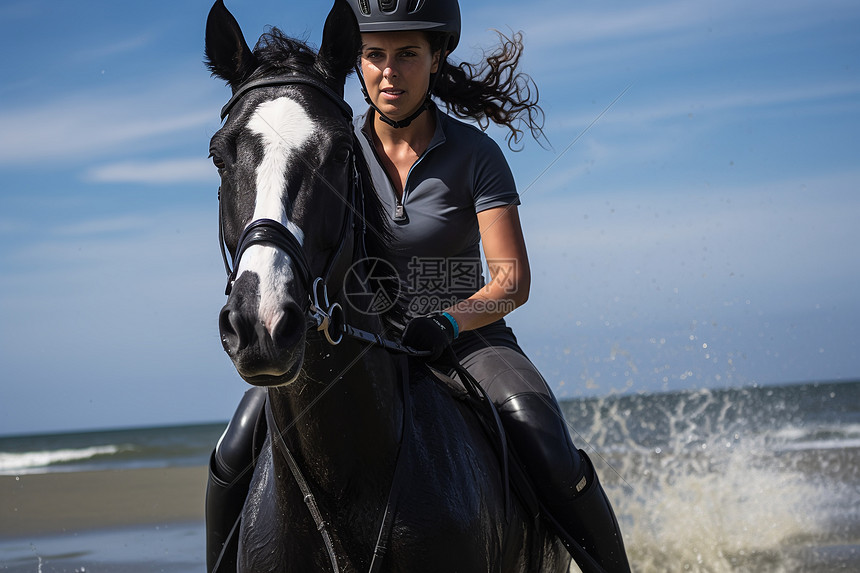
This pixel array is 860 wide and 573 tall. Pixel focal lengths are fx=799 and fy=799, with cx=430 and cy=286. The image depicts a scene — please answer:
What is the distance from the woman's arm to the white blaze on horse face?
45.2 inches

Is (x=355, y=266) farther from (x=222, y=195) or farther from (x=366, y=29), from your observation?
(x=366, y=29)

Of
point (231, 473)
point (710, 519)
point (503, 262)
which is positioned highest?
point (503, 262)

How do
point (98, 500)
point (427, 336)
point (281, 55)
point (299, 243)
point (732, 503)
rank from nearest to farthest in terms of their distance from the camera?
point (299, 243) < point (281, 55) < point (427, 336) < point (732, 503) < point (98, 500)

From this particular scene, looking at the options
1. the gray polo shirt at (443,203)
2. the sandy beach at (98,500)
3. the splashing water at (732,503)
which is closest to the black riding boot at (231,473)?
the gray polo shirt at (443,203)

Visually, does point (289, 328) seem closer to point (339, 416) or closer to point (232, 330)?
point (232, 330)

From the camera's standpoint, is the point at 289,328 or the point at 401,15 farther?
the point at 401,15

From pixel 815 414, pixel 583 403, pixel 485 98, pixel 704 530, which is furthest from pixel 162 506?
pixel 583 403

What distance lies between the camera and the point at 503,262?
9.78 feet

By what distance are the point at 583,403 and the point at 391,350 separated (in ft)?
111

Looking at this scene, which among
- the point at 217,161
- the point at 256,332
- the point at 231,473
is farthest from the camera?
the point at 231,473

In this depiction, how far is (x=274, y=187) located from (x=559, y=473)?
5.41 feet

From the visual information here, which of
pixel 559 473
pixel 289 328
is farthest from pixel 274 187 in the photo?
pixel 559 473

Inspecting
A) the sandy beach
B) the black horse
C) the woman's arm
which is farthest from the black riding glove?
the sandy beach

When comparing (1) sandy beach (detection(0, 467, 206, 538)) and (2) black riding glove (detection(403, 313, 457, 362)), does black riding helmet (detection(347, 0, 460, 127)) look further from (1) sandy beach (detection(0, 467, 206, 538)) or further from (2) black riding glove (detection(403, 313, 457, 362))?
(1) sandy beach (detection(0, 467, 206, 538))
